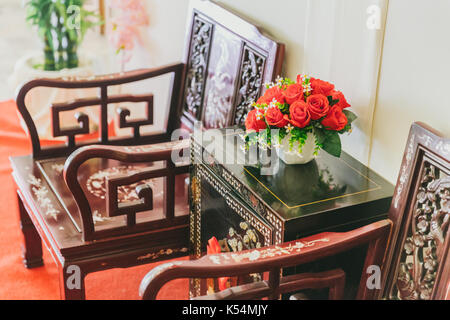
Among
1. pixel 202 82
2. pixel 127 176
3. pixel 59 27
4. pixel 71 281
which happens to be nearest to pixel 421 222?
pixel 127 176

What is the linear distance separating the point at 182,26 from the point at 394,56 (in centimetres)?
144

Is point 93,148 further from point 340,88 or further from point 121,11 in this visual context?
point 121,11

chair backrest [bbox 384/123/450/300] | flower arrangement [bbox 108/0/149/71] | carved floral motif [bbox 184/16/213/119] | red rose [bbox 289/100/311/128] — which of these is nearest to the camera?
chair backrest [bbox 384/123/450/300]

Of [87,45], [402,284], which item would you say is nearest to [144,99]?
[402,284]

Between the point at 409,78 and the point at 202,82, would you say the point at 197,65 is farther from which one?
the point at 409,78

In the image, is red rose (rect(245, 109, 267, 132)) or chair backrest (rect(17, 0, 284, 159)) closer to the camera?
red rose (rect(245, 109, 267, 132))

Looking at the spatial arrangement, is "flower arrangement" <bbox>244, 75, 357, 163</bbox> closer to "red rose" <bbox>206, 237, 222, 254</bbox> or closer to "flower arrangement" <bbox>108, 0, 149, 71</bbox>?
"red rose" <bbox>206, 237, 222, 254</bbox>

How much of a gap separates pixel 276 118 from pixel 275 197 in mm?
219

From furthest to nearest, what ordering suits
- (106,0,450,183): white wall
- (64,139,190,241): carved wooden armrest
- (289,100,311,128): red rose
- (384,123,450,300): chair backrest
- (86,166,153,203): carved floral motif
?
(86,166,153,203): carved floral motif → (64,139,190,241): carved wooden armrest → (289,100,311,128): red rose → (106,0,450,183): white wall → (384,123,450,300): chair backrest

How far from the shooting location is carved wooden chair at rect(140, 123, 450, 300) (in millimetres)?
1438

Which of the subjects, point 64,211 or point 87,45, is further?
point 87,45

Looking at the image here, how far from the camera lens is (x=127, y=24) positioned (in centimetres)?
352

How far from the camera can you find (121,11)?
3559 millimetres

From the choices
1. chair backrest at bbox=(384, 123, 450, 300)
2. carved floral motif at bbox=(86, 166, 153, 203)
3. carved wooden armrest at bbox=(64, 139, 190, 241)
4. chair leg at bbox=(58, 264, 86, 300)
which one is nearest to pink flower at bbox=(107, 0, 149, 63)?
carved floral motif at bbox=(86, 166, 153, 203)
